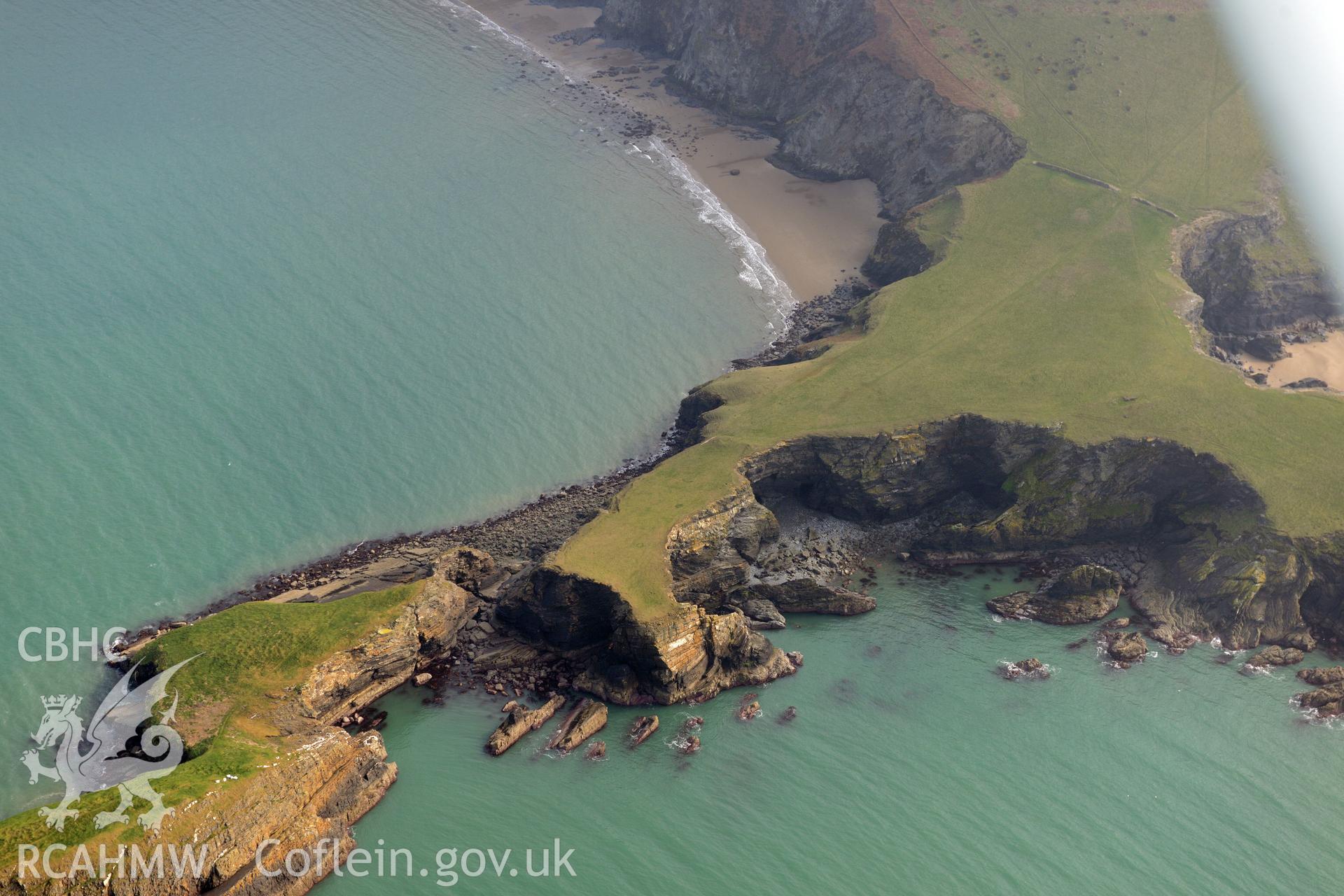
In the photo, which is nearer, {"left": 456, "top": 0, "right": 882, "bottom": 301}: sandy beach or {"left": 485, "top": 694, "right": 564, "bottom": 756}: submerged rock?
{"left": 485, "top": 694, "right": 564, "bottom": 756}: submerged rock

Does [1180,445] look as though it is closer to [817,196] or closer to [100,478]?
[817,196]

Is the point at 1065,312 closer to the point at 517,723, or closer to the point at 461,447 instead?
the point at 461,447

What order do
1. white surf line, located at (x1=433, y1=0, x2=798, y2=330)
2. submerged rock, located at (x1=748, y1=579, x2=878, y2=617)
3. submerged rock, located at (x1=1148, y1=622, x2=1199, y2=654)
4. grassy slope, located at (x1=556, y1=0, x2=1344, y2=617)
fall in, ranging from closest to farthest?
submerged rock, located at (x1=1148, y1=622, x2=1199, y2=654) < submerged rock, located at (x1=748, y1=579, x2=878, y2=617) < grassy slope, located at (x1=556, y1=0, x2=1344, y2=617) < white surf line, located at (x1=433, y1=0, x2=798, y2=330)

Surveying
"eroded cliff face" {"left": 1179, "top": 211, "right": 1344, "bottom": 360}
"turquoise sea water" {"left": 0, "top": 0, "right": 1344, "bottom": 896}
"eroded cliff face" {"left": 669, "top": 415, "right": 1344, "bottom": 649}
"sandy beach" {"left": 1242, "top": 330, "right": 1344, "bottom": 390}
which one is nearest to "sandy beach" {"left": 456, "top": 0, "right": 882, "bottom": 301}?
"turquoise sea water" {"left": 0, "top": 0, "right": 1344, "bottom": 896}

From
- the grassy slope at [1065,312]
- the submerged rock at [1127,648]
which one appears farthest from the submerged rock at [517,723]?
the submerged rock at [1127,648]

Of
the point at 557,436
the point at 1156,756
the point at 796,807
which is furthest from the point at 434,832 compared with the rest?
the point at 1156,756

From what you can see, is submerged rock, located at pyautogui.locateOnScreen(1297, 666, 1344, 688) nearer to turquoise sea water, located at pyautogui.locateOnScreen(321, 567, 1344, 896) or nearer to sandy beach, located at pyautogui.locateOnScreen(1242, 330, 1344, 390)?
turquoise sea water, located at pyautogui.locateOnScreen(321, 567, 1344, 896)
